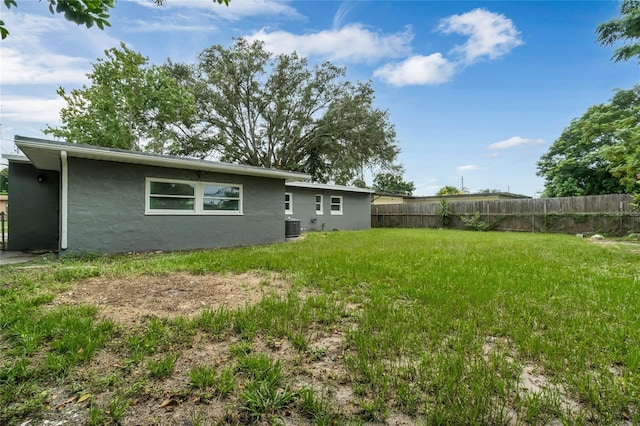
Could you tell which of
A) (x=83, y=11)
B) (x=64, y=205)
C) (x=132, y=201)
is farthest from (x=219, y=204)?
(x=83, y=11)

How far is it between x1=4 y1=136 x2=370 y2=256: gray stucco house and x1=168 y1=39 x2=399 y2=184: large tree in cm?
1251

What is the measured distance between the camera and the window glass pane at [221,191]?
8.77 m

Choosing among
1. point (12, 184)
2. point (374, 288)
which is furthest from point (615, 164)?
point (12, 184)

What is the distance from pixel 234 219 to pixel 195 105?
1512cm

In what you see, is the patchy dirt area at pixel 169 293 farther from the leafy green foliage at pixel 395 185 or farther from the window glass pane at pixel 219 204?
the leafy green foliage at pixel 395 185

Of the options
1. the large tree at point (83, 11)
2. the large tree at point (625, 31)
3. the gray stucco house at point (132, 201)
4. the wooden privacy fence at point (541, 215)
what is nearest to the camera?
the large tree at point (83, 11)

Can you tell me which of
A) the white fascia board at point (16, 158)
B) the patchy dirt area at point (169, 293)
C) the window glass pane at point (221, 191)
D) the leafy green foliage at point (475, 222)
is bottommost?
the patchy dirt area at point (169, 293)

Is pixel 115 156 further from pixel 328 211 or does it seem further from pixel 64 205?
pixel 328 211

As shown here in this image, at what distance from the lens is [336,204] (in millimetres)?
16781

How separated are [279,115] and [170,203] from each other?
1511 centimetres

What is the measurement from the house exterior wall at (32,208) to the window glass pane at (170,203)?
3561 mm

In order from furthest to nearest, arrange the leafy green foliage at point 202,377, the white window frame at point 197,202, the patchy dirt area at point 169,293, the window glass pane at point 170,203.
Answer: the window glass pane at point 170,203 → the white window frame at point 197,202 → the patchy dirt area at point 169,293 → the leafy green foliage at point 202,377

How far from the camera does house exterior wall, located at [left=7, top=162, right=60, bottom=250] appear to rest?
814cm

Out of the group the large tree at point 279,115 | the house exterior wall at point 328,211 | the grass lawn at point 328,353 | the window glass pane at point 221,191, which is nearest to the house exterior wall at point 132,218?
the window glass pane at point 221,191
